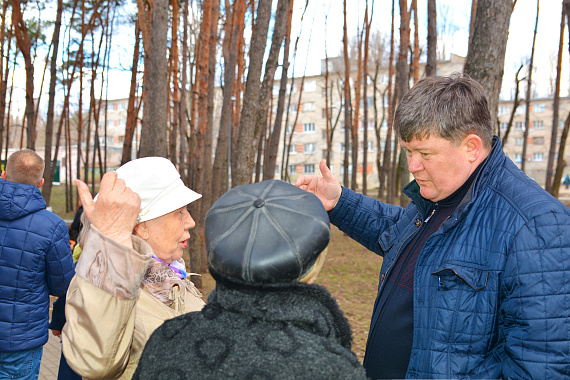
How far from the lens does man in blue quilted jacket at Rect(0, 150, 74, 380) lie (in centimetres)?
293

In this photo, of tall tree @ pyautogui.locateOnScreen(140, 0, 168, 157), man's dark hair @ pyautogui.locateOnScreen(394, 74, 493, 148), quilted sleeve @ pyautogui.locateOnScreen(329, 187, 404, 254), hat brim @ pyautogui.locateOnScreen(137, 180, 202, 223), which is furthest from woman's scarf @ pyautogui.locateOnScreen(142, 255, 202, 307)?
tall tree @ pyautogui.locateOnScreen(140, 0, 168, 157)

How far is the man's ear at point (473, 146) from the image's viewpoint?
1.81m

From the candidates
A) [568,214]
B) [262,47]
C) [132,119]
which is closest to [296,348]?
[568,214]

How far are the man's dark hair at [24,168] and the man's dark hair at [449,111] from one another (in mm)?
3149

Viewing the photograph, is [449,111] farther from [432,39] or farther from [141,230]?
[432,39]

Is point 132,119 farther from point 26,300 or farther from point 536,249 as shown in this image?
point 536,249

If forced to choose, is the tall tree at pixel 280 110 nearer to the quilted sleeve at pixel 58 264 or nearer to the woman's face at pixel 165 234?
the quilted sleeve at pixel 58 264

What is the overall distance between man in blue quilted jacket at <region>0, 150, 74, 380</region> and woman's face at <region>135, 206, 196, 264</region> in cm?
129

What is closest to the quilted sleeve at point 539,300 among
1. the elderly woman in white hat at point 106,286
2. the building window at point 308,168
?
the elderly woman in white hat at point 106,286

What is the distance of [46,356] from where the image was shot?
5395mm

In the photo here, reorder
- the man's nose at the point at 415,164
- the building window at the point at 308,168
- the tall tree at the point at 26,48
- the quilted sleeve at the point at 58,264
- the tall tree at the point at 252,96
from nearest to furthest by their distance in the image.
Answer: the man's nose at the point at 415,164 < the quilted sleeve at the point at 58,264 < the tall tree at the point at 252,96 < the tall tree at the point at 26,48 < the building window at the point at 308,168

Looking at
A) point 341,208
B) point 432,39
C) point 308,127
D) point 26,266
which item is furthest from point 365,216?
point 308,127

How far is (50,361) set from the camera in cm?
522

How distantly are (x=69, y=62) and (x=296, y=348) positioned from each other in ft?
62.6
